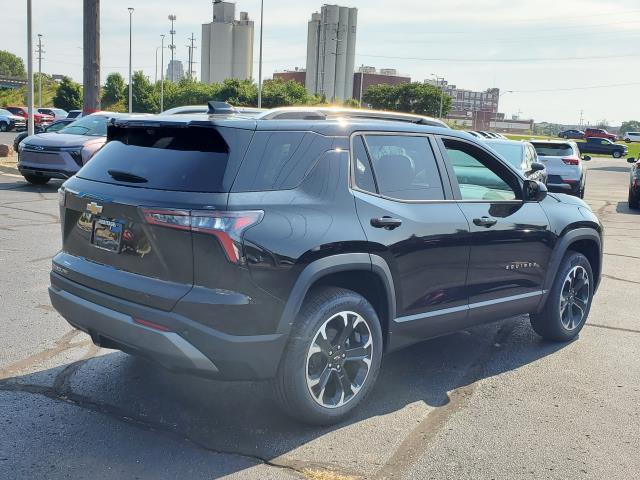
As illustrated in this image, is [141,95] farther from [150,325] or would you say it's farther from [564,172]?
[150,325]

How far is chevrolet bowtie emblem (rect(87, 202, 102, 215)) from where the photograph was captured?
376 centimetres

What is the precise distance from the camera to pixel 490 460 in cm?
354

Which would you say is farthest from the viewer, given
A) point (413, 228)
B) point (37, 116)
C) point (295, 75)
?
point (295, 75)

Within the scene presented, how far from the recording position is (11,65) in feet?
517

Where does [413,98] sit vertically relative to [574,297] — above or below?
above

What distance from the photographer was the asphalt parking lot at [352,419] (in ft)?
11.2

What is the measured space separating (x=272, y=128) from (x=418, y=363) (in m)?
2.26

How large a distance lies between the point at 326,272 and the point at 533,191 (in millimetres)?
2225

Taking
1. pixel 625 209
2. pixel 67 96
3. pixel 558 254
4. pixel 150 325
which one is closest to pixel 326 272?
pixel 150 325

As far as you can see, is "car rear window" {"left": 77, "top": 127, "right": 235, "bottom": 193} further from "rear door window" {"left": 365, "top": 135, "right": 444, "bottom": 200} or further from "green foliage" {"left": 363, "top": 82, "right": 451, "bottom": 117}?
"green foliage" {"left": 363, "top": 82, "right": 451, "bottom": 117}

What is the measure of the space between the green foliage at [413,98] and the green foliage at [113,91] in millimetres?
35017

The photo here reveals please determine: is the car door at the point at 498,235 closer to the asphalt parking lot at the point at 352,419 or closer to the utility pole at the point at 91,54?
the asphalt parking lot at the point at 352,419

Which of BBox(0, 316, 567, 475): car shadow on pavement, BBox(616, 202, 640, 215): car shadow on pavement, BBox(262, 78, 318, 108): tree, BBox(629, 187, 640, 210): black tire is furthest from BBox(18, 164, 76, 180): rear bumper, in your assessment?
BBox(262, 78, 318, 108): tree

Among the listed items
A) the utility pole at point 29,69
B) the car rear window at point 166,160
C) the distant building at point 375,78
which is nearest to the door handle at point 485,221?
the car rear window at point 166,160
